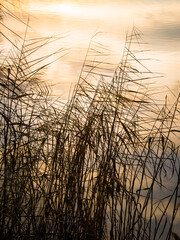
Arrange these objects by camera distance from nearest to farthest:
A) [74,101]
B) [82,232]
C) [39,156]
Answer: [82,232], [39,156], [74,101]

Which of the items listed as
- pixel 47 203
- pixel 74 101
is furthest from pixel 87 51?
pixel 47 203

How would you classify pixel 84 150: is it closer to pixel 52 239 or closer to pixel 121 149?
pixel 121 149

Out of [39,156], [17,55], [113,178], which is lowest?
[113,178]

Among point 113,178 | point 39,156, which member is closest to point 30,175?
point 39,156

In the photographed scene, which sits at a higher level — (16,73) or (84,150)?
(16,73)

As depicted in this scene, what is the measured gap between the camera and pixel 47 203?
1.98 m

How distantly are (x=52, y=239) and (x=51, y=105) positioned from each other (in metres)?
0.85

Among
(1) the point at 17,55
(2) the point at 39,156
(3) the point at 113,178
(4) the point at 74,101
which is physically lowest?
(3) the point at 113,178

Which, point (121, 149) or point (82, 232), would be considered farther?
point (121, 149)

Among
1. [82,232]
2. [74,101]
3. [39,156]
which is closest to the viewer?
[82,232]

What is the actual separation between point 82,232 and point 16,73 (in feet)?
→ 3.09

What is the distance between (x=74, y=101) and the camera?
2.27 m

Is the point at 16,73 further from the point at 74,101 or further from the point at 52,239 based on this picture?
the point at 52,239

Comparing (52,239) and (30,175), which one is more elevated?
(30,175)
